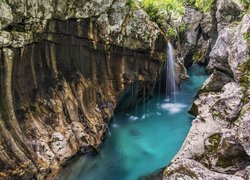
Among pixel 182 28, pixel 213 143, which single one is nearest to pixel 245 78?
pixel 213 143

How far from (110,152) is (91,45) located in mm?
4861

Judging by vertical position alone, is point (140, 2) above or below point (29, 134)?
above

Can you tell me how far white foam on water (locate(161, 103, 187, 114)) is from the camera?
19.6 m

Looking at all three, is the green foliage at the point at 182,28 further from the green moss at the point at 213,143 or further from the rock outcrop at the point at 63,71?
the green moss at the point at 213,143

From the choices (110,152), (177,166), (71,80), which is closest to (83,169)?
(110,152)

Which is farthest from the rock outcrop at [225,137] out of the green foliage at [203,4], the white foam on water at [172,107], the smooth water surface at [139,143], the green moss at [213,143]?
the green foliage at [203,4]

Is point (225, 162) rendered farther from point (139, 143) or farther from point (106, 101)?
point (106, 101)

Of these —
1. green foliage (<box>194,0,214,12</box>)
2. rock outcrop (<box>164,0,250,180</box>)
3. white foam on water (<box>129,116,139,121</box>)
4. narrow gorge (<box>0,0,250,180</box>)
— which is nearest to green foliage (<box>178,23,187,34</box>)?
green foliage (<box>194,0,214,12</box>)

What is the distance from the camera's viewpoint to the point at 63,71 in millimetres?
14078

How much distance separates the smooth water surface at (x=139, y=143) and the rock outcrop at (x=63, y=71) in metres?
0.70

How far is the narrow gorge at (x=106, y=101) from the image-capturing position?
10.4m

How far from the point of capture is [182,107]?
2003cm

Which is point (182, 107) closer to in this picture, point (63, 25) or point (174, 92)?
point (174, 92)

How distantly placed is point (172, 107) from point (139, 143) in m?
5.52
